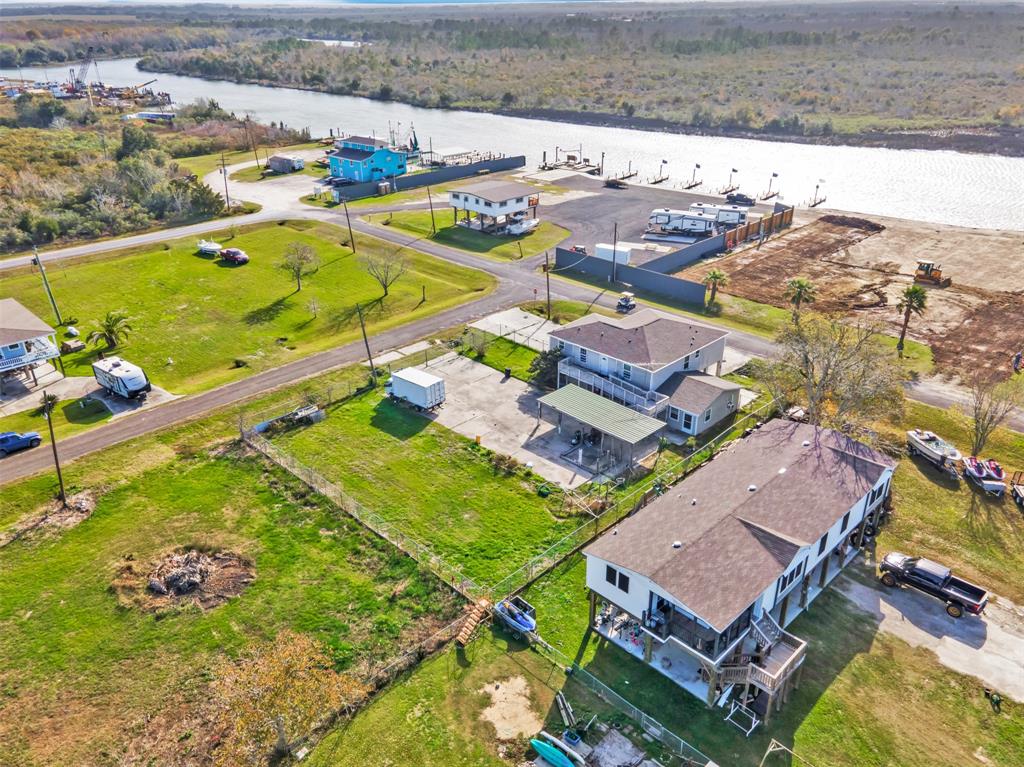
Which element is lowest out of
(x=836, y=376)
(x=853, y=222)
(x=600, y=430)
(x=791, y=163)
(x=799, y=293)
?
(x=853, y=222)

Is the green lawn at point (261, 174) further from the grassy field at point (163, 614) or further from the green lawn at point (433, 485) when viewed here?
the grassy field at point (163, 614)

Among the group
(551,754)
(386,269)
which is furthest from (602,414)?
(386,269)

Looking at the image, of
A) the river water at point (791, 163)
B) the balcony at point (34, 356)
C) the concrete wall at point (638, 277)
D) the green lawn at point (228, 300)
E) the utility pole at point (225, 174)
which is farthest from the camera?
the river water at point (791, 163)

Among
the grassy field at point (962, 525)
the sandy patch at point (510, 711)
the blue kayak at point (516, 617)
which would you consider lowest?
the grassy field at point (962, 525)

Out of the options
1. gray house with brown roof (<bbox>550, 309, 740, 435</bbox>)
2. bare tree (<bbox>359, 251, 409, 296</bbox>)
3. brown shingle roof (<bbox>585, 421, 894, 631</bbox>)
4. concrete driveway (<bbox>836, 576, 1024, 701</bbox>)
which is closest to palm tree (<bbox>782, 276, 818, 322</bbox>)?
gray house with brown roof (<bbox>550, 309, 740, 435</bbox>)

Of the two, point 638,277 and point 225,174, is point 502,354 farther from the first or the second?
point 225,174

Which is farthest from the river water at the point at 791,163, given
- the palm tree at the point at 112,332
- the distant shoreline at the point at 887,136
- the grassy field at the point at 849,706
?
the palm tree at the point at 112,332

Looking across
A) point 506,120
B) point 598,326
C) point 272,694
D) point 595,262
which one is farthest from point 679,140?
point 272,694
